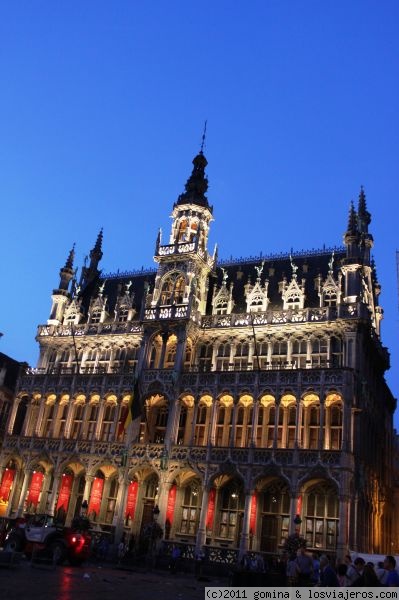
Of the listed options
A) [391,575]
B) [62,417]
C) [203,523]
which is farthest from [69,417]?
[391,575]

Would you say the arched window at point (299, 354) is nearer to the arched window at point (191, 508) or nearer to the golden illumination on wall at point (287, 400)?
the golden illumination on wall at point (287, 400)

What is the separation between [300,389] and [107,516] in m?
19.5

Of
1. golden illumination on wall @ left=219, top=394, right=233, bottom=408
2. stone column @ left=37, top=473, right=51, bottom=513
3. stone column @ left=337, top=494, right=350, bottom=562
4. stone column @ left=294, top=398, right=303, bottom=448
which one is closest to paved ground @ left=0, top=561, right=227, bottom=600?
stone column @ left=337, top=494, right=350, bottom=562

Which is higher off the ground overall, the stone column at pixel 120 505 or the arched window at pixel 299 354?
the arched window at pixel 299 354

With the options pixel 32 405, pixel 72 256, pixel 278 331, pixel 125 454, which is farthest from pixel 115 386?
pixel 72 256

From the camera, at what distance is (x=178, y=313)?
49.9m

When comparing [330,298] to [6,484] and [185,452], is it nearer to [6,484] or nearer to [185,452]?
[185,452]

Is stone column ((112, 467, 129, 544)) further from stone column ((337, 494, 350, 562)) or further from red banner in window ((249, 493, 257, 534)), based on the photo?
stone column ((337, 494, 350, 562))

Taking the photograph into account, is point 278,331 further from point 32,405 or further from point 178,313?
point 32,405

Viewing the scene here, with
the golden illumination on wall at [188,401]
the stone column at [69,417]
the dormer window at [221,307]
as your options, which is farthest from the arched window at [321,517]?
the stone column at [69,417]

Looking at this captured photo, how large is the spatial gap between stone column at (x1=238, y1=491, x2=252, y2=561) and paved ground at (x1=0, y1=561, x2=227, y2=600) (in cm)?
1004

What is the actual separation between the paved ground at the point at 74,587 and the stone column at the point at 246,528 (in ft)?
32.9

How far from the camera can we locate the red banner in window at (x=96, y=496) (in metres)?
47.2

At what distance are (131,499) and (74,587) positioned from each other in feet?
85.4
